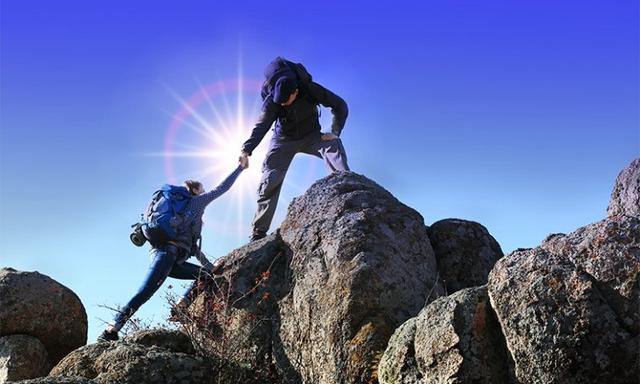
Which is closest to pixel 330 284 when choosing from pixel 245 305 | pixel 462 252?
pixel 245 305

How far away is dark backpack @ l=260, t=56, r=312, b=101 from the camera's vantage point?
46.2ft

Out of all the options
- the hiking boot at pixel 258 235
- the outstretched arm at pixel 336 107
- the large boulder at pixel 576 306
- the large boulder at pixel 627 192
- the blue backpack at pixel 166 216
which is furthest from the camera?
the outstretched arm at pixel 336 107

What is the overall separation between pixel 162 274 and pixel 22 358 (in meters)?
3.06

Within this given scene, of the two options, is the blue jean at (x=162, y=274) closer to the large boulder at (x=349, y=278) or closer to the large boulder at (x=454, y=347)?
the large boulder at (x=349, y=278)

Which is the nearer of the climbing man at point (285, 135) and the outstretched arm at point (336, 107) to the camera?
the climbing man at point (285, 135)

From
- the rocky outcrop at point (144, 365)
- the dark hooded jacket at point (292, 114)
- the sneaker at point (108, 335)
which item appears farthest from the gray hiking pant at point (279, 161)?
the rocky outcrop at point (144, 365)

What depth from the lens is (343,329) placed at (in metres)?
9.75

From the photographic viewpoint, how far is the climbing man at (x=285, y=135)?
14117mm

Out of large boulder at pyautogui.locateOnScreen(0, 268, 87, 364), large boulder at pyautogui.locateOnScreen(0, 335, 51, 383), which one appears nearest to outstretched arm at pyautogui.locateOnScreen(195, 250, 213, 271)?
large boulder at pyautogui.locateOnScreen(0, 268, 87, 364)

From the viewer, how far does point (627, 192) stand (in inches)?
376

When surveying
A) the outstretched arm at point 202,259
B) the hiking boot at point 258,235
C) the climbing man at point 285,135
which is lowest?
the outstretched arm at point 202,259

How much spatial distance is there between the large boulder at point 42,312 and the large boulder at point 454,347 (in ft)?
25.4

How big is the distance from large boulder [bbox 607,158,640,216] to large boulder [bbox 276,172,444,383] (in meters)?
2.80

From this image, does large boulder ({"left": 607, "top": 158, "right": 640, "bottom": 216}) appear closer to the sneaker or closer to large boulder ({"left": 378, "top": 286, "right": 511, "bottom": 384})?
large boulder ({"left": 378, "top": 286, "right": 511, "bottom": 384})
